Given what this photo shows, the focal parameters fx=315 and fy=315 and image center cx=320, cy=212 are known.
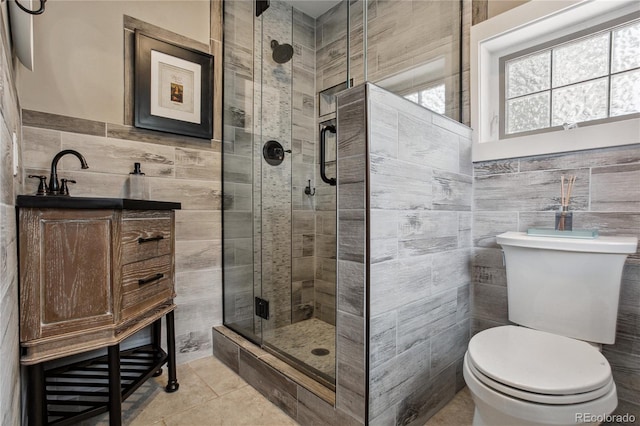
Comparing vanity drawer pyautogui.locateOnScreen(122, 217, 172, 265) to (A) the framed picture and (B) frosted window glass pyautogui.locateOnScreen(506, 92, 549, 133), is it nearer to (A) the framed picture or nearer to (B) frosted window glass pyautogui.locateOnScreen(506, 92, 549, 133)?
(A) the framed picture

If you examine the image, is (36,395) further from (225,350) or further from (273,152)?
(273,152)

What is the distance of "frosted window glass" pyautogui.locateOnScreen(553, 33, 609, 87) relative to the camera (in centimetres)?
149

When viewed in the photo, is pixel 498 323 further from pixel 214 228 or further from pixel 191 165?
pixel 191 165

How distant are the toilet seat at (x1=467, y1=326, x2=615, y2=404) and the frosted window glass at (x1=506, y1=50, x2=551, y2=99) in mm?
1272

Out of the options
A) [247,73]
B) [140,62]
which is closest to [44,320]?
[140,62]

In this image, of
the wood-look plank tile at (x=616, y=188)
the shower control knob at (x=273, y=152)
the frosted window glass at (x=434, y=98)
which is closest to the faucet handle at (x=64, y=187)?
the shower control knob at (x=273, y=152)

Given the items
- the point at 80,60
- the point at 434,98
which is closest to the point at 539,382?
the point at 434,98

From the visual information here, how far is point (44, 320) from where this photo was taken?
1.07 meters

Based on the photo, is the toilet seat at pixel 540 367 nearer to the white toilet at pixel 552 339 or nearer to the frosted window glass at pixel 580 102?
the white toilet at pixel 552 339

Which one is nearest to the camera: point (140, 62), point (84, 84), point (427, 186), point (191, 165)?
point (427, 186)

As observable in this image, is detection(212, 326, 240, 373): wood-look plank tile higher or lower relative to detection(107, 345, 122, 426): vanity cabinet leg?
lower

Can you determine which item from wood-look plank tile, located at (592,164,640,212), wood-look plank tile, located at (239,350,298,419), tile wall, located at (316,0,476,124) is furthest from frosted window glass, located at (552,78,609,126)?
wood-look plank tile, located at (239,350,298,419)

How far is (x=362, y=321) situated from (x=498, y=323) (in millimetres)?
978

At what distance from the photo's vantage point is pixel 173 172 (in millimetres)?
1930
